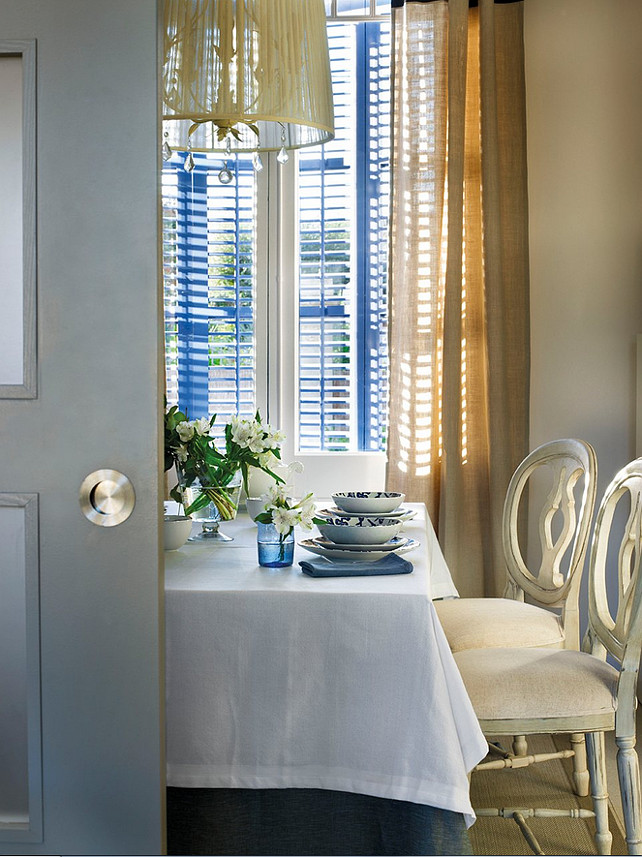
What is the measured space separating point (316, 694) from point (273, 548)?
0.35 metres

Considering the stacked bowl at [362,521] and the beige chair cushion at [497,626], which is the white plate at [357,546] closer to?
the stacked bowl at [362,521]

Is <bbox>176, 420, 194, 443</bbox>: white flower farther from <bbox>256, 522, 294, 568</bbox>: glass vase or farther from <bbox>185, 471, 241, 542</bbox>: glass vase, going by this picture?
<bbox>256, 522, 294, 568</bbox>: glass vase

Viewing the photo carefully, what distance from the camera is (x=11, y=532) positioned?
121 cm

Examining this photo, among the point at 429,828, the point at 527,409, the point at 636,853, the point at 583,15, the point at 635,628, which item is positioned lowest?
the point at 636,853

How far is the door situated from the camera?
3.89ft

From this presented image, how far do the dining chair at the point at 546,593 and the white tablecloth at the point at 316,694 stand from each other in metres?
0.83

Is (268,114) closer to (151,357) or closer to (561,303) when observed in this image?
(151,357)

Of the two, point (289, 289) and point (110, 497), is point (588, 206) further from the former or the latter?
point (110, 497)

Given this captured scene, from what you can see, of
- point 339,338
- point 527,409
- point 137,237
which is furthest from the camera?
point 339,338

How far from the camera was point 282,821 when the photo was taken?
1.56 meters

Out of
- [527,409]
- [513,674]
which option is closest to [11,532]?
[513,674]

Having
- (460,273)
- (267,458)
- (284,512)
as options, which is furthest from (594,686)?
(460,273)

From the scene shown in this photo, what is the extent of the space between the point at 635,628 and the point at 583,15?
8.34 ft

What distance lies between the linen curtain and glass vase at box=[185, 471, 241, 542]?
115 centimetres
